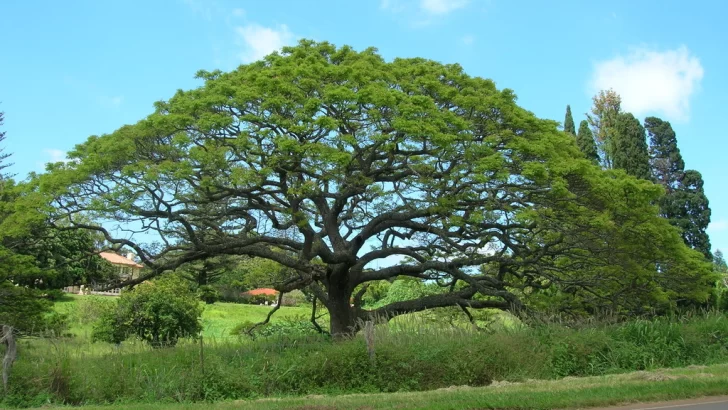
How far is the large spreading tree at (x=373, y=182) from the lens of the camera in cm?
1562

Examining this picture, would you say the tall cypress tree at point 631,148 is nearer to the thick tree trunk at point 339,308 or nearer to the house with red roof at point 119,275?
the thick tree trunk at point 339,308

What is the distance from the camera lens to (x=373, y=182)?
1712 cm

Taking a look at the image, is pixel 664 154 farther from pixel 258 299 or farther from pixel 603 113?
pixel 258 299

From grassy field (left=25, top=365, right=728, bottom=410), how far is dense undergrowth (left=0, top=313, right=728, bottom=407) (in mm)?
1220

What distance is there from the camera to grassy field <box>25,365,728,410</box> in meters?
9.23

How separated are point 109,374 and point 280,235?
801 centimetres

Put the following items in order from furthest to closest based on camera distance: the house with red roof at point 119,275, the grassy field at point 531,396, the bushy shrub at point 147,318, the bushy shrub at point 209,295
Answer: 1. the bushy shrub at point 209,295
2. the bushy shrub at point 147,318
3. the house with red roof at point 119,275
4. the grassy field at point 531,396

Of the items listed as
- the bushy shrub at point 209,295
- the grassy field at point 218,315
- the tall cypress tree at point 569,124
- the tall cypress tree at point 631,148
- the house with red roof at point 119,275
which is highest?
the tall cypress tree at point 569,124

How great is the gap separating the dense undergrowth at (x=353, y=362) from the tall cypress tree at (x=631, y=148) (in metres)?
15.2

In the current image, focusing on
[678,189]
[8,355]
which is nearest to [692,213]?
[678,189]

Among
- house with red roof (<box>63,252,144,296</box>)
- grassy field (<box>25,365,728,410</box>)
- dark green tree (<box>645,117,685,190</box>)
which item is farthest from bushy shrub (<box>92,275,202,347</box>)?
dark green tree (<box>645,117,685,190</box>)

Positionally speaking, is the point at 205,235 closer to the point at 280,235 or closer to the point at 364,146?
the point at 280,235

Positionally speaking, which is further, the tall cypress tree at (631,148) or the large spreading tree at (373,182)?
the tall cypress tree at (631,148)

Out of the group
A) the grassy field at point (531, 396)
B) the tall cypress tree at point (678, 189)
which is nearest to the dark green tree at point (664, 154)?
the tall cypress tree at point (678, 189)
